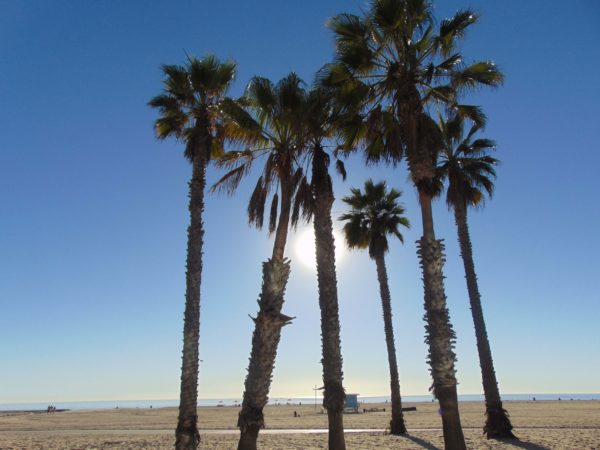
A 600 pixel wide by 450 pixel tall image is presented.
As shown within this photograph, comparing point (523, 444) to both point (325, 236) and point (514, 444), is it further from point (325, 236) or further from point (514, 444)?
point (325, 236)

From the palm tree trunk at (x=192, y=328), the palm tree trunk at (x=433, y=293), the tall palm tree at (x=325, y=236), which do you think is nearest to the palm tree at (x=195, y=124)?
the palm tree trunk at (x=192, y=328)

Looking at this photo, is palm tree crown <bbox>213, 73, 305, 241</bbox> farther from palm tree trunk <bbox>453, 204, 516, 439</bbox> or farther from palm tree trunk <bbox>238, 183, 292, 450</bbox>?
palm tree trunk <bbox>453, 204, 516, 439</bbox>

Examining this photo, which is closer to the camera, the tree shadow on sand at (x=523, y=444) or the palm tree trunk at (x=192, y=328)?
the palm tree trunk at (x=192, y=328)

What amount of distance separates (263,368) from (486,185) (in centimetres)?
1528

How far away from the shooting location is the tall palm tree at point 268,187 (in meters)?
13.1

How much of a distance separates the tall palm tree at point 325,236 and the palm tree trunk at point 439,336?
3027 millimetres

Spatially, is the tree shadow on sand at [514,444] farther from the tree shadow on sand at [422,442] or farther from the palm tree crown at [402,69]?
the palm tree crown at [402,69]

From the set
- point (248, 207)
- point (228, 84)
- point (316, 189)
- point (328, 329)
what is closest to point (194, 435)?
point (328, 329)

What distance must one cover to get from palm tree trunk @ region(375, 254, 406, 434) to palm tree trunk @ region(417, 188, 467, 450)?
13045 mm

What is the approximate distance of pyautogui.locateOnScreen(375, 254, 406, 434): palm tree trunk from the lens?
23.4 metres

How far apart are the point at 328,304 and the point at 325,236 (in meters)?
2.14

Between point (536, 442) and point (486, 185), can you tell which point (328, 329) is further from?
point (486, 185)

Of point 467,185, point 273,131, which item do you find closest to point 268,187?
point 273,131

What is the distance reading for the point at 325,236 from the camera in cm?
1498
